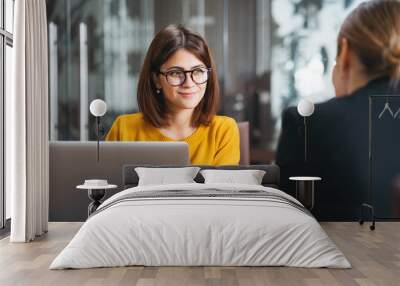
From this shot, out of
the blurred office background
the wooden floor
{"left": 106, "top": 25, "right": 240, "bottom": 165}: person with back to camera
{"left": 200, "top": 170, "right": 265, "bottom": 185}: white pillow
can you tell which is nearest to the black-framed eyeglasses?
{"left": 106, "top": 25, "right": 240, "bottom": 165}: person with back to camera

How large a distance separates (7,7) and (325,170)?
398 cm

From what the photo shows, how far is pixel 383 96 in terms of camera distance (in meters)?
7.40

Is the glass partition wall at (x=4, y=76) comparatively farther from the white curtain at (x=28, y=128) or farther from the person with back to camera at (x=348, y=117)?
the person with back to camera at (x=348, y=117)

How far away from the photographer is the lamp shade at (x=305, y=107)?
23.9 feet

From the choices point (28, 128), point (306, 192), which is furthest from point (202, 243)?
point (306, 192)

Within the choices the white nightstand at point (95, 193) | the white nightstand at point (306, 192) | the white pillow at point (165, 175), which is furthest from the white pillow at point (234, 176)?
the white nightstand at point (95, 193)

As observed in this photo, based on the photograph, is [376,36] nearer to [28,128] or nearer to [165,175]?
[165,175]

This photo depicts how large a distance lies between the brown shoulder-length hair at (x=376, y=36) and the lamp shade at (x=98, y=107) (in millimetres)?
2842

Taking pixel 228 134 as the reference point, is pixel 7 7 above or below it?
above

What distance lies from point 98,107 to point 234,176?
5.68 ft

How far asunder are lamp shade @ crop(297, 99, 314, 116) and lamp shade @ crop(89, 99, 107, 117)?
7.27 ft

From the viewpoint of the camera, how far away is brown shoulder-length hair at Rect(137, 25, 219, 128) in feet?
24.6

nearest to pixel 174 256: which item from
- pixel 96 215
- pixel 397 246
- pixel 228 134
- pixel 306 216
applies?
pixel 96 215

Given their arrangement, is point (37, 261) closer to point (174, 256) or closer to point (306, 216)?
point (174, 256)
